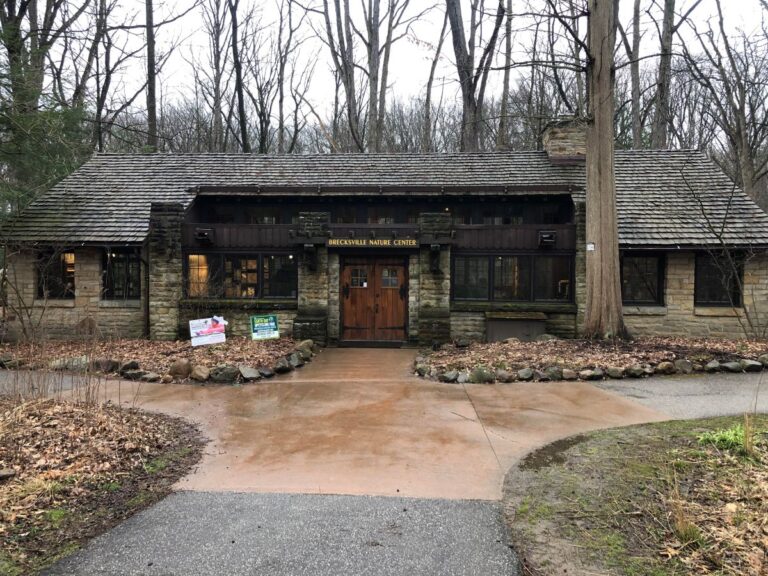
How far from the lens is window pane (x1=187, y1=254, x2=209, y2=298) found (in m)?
13.7

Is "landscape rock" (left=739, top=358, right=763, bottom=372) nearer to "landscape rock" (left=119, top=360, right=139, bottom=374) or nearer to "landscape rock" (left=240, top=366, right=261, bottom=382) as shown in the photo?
"landscape rock" (left=240, top=366, right=261, bottom=382)

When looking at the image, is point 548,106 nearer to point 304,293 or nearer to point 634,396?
point 304,293

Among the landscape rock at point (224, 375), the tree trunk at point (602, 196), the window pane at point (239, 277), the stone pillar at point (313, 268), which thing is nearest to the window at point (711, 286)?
the tree trunk at point (602, 196)

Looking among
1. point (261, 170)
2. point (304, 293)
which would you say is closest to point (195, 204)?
point (261, 170)

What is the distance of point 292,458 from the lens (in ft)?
16.9

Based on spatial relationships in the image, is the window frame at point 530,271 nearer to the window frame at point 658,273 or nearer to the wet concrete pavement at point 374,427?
the window frame at point 658,273

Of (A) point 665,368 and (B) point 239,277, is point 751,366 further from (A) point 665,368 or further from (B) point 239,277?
(B) point 239,277

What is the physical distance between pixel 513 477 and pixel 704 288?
11824 millimetres

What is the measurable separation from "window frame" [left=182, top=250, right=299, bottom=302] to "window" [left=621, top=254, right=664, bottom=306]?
30.5 ft

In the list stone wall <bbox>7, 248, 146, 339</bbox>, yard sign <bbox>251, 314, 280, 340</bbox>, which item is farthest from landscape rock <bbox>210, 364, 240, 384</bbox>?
stone wall <bbox>7, 248, 146, 339</bbox>

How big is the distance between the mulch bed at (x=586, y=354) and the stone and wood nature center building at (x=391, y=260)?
6.10ft

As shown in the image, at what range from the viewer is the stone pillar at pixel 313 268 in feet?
42.7

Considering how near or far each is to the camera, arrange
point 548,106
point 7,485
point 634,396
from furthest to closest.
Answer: point 548,106 < point 634,396 < point 7,485

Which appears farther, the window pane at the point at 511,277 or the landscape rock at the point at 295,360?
the window pane at the point at 511,277
